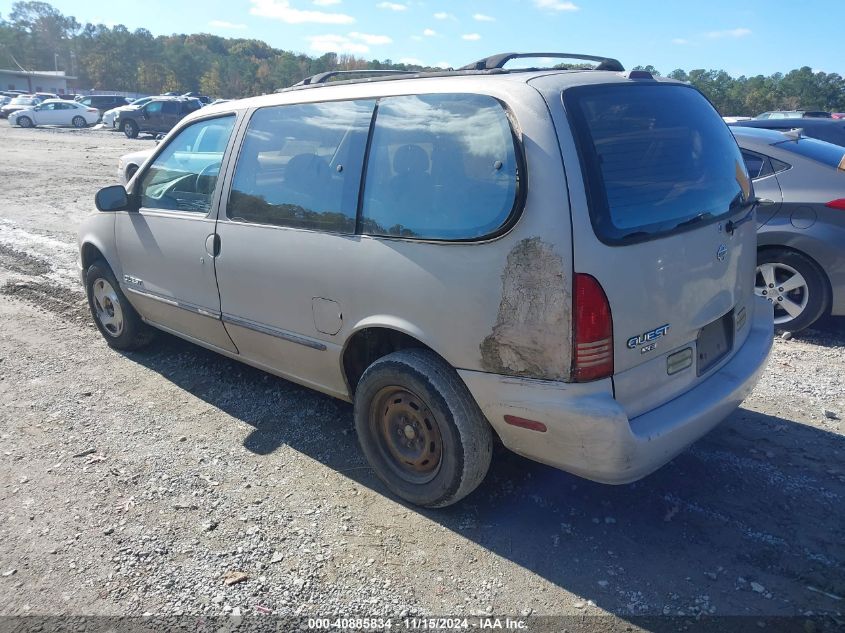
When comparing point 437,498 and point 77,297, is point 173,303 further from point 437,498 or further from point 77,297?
point 77,297

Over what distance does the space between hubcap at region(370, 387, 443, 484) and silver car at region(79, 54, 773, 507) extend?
0.04 feet

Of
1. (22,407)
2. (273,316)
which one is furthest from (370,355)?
(22,407)

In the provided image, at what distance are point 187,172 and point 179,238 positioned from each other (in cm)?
48

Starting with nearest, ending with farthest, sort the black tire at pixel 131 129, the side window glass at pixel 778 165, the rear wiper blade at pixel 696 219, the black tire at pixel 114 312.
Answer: the rear wiper blade at pixel 696 219 < the black tire at pixel 114 312 < the side window glass at pixel 778 165 < the black tire at pixel 131 129

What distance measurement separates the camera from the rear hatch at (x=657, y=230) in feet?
8.53

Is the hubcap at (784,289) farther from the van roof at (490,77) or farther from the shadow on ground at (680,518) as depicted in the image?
the van roof at (490,77)

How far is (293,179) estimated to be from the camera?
3621 mm

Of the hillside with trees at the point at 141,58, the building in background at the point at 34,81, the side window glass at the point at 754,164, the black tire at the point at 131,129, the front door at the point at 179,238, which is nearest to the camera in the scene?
the front door at the point at 179,238

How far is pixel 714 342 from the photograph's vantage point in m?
3.15

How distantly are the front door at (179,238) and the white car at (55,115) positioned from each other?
1521 inches

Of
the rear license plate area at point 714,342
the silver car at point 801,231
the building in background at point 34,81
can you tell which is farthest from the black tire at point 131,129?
the building in background at point 34,81

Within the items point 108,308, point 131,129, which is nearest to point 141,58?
point 131,129

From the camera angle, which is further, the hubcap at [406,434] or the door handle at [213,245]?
the door handle at [213,245]

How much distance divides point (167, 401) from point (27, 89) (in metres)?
107
